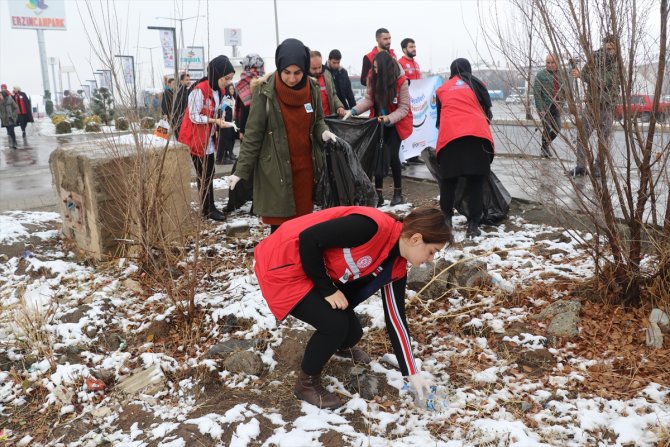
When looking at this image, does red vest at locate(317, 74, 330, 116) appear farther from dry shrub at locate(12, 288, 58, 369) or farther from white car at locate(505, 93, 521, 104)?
dry shrub at locate(12, 288, 58, 369)

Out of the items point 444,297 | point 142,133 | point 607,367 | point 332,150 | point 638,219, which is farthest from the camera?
point 332,150

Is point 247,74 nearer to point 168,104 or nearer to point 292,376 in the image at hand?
point 168,104

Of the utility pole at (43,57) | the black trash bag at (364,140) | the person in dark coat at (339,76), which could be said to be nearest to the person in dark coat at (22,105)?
the person in dark coat at (339,76)

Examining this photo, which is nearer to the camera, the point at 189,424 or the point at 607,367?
the point at 189,424

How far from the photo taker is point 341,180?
4.58 meters

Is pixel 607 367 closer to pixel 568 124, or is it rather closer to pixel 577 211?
pixel 577 211

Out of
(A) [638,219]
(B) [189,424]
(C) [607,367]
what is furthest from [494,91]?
(B) [189,424]

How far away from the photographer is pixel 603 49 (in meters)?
2.94

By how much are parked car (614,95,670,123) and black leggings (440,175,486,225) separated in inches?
66.7

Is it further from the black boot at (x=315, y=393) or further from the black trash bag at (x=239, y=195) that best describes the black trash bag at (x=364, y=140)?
the black boot at (x=315, y=393)

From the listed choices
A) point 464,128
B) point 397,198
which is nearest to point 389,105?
point 397,198

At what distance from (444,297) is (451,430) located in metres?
1.33

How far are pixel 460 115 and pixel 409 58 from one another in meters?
4.11

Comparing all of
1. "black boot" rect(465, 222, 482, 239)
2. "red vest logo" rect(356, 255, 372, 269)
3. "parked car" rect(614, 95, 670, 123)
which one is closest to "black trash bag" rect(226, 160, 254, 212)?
"black boot" rect(465, 222, 482, 239)
